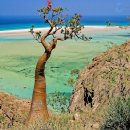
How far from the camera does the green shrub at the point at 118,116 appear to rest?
357 inches

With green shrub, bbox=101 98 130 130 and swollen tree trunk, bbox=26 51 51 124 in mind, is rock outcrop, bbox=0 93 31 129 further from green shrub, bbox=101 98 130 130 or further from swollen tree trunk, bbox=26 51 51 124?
green shrub, bbox=101 98 130 130

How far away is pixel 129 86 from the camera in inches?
472

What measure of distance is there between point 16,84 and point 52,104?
8.89 m

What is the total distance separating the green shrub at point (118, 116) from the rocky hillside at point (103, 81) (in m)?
2.38

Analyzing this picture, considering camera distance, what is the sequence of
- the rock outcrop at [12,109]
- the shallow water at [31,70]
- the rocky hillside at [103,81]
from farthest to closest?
1. the shallow water at [31,70]
2. the rock outcrop at [12,109]
3. the rocky hillside at [103,81]

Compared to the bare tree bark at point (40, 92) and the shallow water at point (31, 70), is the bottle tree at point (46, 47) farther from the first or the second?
the shallow water at point (31, 70)

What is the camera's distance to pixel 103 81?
13.1m

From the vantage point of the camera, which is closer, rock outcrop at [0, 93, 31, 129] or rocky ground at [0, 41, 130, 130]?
rocky ground at [0, 41, 130, 130]

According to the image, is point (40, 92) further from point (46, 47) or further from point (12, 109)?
point (12, 109)

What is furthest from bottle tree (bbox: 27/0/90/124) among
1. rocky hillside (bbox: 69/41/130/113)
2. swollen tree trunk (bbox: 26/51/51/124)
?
rocky hillside (bbox: 69/41/130/113)

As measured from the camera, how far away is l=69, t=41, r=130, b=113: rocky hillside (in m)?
12.4

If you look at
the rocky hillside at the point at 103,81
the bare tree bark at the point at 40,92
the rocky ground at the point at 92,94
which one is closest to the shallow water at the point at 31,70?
the rocky hillside at the point at 103,81

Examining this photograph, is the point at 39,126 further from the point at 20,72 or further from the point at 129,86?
the point at 20,72

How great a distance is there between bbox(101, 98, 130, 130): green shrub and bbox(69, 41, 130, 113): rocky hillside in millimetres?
2377
